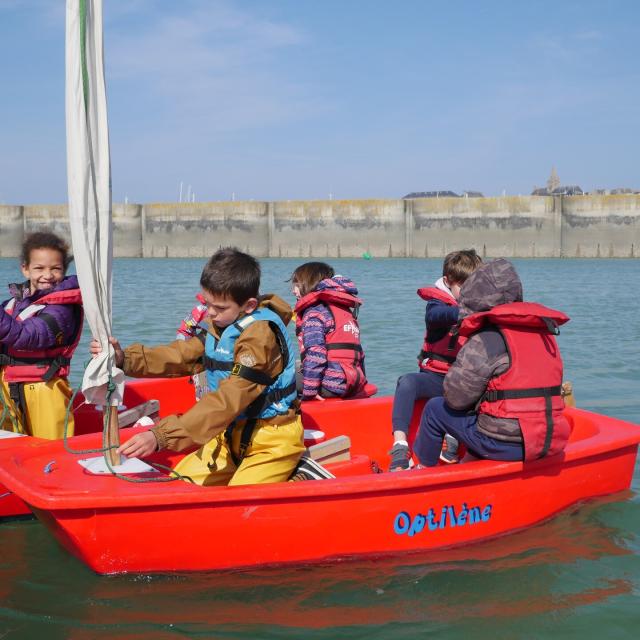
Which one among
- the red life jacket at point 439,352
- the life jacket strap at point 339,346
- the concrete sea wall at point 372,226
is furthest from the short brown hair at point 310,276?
the concrete sea wall at point 372,226

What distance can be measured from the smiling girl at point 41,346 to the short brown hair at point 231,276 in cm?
134

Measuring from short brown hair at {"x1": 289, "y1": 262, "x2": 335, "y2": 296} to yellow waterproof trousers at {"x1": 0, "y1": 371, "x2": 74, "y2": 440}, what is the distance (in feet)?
5.72

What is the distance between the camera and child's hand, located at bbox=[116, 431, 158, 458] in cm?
339

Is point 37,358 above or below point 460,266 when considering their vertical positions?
below

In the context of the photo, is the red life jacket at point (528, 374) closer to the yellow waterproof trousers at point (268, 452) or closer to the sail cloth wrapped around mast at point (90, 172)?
the yellow waterproof trousers at point (268, 452)

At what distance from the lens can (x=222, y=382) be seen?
143 inches

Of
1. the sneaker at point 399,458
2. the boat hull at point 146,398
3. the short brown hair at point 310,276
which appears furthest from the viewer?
the short brown hair at point 310,276

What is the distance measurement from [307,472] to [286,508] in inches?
11.6

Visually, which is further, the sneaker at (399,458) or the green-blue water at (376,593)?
the sneaker at (399,458)

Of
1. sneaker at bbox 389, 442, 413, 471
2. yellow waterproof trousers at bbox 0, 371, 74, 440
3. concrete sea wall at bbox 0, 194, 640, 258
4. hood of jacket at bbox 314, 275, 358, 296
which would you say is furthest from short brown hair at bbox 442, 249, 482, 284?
concrete sea wall at bbox 0, 194, 640, 258

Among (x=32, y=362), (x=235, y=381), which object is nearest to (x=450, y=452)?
(x=235, y=381)

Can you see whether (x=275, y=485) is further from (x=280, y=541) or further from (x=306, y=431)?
(x=306, y=431)

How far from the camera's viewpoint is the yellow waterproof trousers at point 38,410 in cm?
480

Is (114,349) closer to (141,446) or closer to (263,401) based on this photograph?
(141,446)
